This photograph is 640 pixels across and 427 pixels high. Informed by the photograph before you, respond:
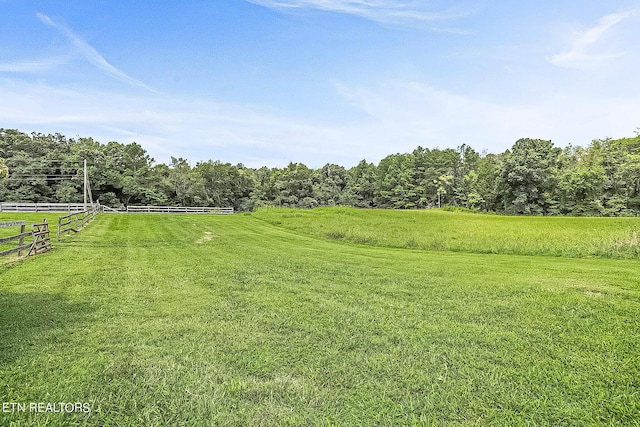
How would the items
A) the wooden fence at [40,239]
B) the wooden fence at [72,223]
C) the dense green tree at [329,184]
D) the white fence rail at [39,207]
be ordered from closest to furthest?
the wooden fence at [40,239], the wooden fence at [72,223], the white fence rail at [39,207], the dense green tree at [329,184]

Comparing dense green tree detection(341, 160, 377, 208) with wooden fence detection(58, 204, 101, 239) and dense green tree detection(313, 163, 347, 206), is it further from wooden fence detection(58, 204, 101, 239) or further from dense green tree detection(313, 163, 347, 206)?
wooden fence detection(58, 204, 101, 239)

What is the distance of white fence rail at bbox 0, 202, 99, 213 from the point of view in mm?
36219

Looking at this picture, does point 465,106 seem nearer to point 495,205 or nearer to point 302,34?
point 302,34

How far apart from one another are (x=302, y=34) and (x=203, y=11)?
685 cm

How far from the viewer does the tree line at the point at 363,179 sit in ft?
155

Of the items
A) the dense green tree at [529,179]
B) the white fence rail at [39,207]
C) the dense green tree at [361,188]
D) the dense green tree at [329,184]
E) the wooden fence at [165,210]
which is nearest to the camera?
the white fence rail at [39,207]

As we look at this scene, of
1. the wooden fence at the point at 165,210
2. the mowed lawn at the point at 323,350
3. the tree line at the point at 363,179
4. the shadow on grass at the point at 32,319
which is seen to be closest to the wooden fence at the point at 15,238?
the mowed lawn at the point at 323,350

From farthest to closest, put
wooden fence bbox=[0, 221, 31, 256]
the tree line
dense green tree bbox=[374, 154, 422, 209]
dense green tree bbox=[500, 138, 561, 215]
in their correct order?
1. dense green tree bbox=[374, 154, 422, 209]
2. dense green tree bbox=[500, 138, 561, 215]
3. the tree line
4. wooden fence bbox=[0, 221, 31, 256]

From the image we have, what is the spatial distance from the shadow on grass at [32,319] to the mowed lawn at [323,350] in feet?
0.10

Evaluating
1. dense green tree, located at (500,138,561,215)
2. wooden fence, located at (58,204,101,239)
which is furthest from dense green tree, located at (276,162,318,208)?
wooden fence, located at (58,204,101,239)

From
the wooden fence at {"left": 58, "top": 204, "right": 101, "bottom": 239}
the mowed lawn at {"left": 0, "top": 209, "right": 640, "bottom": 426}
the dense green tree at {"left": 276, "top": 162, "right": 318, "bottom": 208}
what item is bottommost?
the wooden fence at {"left": 58, "top": 204, "right": 101, "bottom": 239}

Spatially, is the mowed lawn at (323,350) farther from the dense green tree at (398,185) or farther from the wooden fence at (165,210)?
the dense green tree at (398,185)

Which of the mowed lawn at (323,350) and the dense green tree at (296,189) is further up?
the dense green tree at (296,189)

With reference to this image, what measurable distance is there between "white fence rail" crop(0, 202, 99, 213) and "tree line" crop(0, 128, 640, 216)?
29.0 feet
